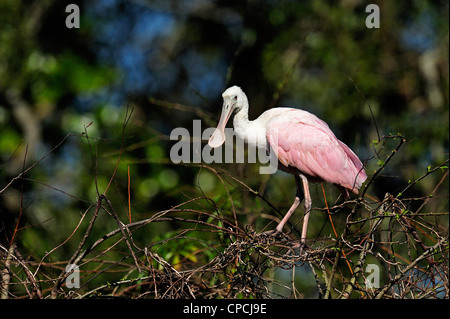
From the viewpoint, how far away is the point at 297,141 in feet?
17.5

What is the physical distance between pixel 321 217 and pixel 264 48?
3.54 meters

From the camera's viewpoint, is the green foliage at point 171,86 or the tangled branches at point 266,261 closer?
the tangled branches at point 266,261

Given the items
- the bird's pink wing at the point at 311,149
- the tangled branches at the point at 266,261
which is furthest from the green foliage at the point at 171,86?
the tangled branches at the point at 266,261

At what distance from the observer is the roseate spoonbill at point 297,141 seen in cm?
529

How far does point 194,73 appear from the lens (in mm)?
9867

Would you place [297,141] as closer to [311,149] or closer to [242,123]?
[311,149]

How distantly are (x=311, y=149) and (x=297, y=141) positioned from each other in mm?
118

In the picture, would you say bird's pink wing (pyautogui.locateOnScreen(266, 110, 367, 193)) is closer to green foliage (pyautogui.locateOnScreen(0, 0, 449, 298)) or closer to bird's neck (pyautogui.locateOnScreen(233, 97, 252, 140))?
bird's neck (pyautogui.locateOnScreen(233, 97, 252, 140))

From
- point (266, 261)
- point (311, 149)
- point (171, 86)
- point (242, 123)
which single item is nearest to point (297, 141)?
point (311, 149)

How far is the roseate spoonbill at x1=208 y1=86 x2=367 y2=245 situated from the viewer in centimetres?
529

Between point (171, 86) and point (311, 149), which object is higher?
point (171, 86)

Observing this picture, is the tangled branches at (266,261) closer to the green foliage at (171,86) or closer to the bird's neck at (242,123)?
the bird's neck at (242,123)

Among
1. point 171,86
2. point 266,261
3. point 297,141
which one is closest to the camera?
point 266,261
